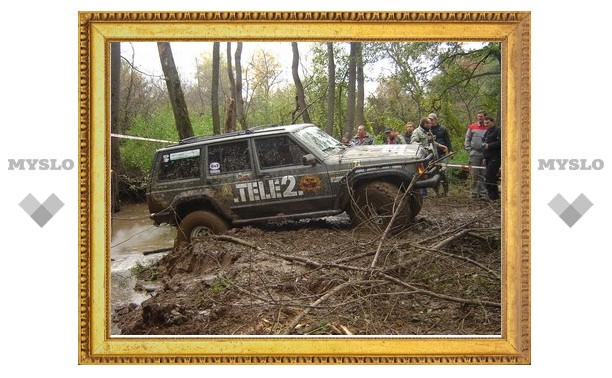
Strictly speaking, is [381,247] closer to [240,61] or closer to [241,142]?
[241,142]

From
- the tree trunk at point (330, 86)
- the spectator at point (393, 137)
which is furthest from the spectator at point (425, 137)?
the tree trunk at point (330, 86)

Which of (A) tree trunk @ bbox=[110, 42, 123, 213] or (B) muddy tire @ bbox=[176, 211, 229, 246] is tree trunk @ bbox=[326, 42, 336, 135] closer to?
(B) muddy tire @ bbox=[176, 211, 229, 246]

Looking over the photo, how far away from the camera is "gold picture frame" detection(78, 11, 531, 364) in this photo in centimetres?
345

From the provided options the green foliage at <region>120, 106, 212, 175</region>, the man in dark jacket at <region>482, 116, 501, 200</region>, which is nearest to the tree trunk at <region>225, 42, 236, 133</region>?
the green foliage at <region>120, 106, 212, 175</region>

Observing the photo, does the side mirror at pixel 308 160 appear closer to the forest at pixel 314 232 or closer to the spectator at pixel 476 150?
the forest at pixel 314 232

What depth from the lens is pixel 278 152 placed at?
13.8ft

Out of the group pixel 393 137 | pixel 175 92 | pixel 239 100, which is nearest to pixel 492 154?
pixel 393 137

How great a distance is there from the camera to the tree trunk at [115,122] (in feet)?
11.6

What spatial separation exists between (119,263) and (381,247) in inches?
71.3

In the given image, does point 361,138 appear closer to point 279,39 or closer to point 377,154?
point 377,154

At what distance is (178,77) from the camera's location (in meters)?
3.70

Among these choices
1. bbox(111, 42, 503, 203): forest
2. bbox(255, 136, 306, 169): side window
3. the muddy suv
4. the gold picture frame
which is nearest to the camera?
the gold picture frame

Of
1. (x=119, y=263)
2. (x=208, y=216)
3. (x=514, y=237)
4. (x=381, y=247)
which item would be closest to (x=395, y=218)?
(x=381, y=247)

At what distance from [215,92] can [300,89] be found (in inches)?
23.8
